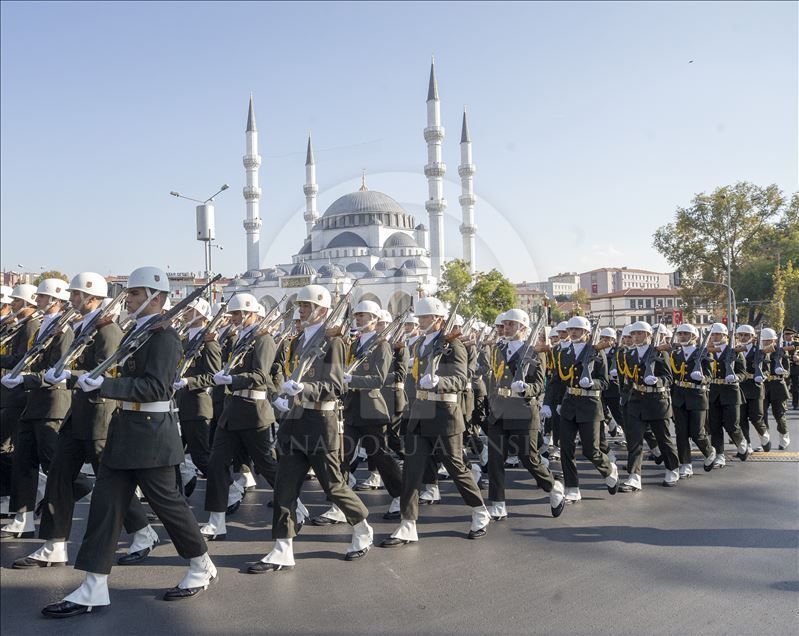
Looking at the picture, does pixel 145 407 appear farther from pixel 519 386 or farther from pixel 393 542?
pixel 519 386

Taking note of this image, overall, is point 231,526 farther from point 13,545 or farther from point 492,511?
point 492,511

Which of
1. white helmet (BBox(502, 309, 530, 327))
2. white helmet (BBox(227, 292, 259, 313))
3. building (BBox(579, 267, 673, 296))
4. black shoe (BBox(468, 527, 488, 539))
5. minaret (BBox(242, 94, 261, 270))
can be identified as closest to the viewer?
black shoe (BBox(468, 527, 488, 539))

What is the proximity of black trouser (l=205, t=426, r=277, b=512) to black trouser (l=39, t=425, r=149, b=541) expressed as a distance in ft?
2.58

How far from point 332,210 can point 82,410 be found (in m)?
87.6

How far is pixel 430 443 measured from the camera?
6.50 metres

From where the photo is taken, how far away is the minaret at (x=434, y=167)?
6383 cm

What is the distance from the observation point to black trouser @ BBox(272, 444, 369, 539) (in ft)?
18.4

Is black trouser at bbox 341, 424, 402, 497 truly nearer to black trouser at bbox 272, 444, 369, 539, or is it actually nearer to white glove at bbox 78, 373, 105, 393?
black trouser at bbox 272, 444, 369, 539

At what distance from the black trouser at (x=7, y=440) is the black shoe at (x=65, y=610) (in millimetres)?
2423

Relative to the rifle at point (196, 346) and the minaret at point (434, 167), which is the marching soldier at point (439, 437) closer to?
the rifle at point (196, 346)

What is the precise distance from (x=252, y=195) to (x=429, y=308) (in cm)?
6409

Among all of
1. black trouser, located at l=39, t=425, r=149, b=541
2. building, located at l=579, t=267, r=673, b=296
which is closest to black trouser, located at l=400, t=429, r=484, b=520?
black trouser, located at l=39, t=425, r=149, b=541

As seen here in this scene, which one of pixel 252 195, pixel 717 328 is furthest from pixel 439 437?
pixel 252 195

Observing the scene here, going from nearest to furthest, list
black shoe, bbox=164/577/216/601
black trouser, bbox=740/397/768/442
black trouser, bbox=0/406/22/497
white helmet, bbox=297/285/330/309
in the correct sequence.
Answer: black shoe, bbox=164/577/216/601 < white helmet, bbox=297/285/330/309 < black trouser, bbox=0/406/22/497 < black trouser, bbox=740/397/768/442
